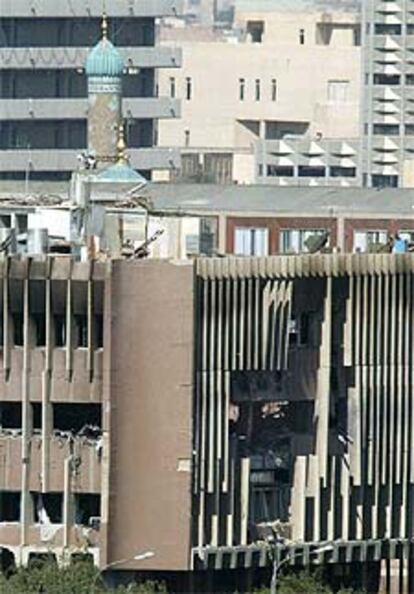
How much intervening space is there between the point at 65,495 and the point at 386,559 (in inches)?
239

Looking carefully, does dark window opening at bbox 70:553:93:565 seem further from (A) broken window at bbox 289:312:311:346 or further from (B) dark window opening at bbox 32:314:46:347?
(A) broken window at bbox 289:312:311:346

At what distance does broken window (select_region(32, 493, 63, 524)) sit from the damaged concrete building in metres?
0.02

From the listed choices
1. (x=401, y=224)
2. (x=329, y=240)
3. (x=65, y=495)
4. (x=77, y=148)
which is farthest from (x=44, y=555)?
(x=77, y=148)

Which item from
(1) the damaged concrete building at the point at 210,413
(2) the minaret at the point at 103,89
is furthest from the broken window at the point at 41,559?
(2) the minaret at the point at 103,89

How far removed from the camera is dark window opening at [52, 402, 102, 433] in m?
92.8

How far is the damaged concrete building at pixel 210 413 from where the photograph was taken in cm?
9156

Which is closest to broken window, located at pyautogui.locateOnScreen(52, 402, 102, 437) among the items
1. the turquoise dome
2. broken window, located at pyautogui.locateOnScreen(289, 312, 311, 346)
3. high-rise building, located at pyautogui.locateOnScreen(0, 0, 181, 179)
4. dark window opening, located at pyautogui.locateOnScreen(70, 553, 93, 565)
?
dark window opening, located at pyautogui.locateOnScreen(70, 553, 93, 565)

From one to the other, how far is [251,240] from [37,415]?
2030cm

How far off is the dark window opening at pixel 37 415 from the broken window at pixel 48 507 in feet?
3.85

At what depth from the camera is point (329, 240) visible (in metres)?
111

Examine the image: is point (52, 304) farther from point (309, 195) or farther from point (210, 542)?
point (309, 195)

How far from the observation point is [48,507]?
93250mm

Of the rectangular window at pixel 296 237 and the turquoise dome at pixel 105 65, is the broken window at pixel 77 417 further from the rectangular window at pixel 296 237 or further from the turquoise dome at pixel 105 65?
the turquoise dome at pixel 105 65

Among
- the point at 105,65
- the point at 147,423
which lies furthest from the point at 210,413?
the point at 105,65
